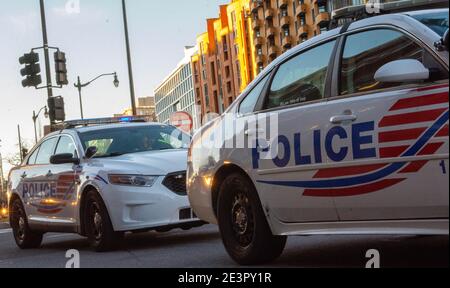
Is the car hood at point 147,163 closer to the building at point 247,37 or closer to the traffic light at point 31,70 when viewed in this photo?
the traffic light at point 31,70

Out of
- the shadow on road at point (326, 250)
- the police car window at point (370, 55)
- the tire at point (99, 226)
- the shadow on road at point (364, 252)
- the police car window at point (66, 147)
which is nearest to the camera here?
the police car window at point (370, 55)

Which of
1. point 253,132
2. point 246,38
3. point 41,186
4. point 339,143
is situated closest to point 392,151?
point 339,143

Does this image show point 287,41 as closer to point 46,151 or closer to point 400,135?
point 46,151

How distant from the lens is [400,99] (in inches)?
185

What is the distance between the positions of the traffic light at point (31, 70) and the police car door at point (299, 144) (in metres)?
14.2

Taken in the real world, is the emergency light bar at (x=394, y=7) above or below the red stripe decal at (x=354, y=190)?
above

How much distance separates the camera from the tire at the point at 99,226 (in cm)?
868

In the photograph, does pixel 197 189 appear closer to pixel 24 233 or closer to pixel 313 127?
pixel 313 127

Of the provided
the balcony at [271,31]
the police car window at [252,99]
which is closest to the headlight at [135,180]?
the police car window at [252,99]

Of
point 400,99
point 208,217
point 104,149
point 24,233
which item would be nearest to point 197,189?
point 208,217

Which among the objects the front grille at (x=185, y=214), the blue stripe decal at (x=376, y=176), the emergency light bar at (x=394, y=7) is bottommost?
the front grille at (x=185, y=214)

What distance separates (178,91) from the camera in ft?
496

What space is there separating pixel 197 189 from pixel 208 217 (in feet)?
0.85
